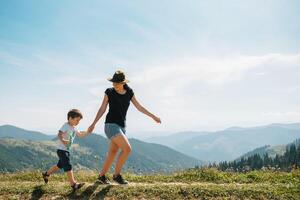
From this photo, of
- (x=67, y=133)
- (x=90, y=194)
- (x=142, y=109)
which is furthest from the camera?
(x=142, y=109)

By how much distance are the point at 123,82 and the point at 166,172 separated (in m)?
5.88

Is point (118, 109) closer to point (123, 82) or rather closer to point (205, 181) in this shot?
point (123, 82)

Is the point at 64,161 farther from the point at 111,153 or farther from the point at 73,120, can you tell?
the point at 111,153

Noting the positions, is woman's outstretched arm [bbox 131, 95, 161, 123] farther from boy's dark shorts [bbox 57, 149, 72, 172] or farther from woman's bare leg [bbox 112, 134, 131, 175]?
boy's dark shorts [bbox 57, 149, 72, 172]

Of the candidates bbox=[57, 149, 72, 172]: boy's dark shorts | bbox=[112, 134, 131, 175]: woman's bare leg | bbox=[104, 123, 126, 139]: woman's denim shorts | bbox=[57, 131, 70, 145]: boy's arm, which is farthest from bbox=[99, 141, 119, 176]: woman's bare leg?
bbox=[57, 131, 70, 145]: boy's arm

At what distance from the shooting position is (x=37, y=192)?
10.8 metres

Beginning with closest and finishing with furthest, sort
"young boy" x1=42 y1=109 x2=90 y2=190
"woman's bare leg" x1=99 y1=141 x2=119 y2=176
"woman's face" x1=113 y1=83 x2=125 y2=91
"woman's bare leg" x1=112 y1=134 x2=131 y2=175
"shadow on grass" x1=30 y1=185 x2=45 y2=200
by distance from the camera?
"shadow on grass" x1=30 y1=185 x2=45 y2=200
"woman's bare leg" x1=112 y1=134 x2=131 y2=175
"woman's face" x1=113 y1=83 x2=125 y2=91
"young boy" x1=42 y1=109 x2=90 y2=190
"woman's bare leg" x1=99 y1=141 x2=119 y2=176

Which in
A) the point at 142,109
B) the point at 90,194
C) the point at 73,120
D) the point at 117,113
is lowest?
the point at 90,194

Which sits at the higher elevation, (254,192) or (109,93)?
(109,93)

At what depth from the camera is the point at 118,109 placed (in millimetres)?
10898

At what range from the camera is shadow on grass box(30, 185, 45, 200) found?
1045cm

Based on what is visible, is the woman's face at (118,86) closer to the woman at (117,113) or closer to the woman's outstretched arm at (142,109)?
the woman at (117,113)

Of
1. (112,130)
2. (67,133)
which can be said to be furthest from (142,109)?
(67,133)

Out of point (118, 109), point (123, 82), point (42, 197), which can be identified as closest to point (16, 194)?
point (42, 197)
